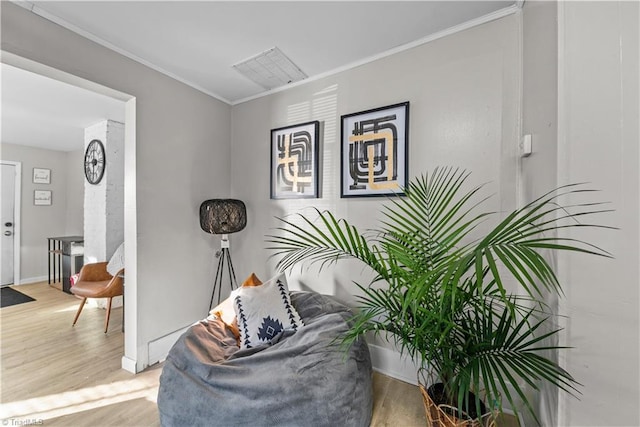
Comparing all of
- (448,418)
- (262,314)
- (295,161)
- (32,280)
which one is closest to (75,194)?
(32,280)

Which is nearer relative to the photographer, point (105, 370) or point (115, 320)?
point (105, 370)

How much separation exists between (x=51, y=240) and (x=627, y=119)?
6837 mm

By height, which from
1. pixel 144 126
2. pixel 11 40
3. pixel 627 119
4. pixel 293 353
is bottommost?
pixel 293 353

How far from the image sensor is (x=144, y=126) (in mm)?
2053

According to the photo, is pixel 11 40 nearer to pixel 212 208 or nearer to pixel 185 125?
pixel 185 125

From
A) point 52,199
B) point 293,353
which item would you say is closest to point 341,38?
point 293,353

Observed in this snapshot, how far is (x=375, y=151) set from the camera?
78.2 inches

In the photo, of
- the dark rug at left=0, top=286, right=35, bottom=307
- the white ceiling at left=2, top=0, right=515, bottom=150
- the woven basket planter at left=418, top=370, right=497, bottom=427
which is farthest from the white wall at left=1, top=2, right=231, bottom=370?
the dark rug at left=0, top=286, right=35, bottom=307

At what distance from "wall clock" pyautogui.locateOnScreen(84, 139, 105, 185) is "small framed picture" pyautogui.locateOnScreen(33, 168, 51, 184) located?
6.14 ft

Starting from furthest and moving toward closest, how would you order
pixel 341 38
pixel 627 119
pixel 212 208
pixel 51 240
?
pixel 51 240 < pixel 212 208 < pixel 341 38 < pixel 627 119

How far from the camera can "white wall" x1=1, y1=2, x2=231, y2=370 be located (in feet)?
5.94


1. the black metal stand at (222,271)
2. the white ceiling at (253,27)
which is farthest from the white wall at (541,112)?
the black metal stand at (222,271)

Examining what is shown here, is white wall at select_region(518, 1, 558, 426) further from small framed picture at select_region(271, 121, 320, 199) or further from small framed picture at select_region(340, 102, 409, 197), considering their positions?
small framed picture at select_region(271, 121, 320, 199)

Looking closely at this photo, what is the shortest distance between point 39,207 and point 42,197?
0.18 meters
